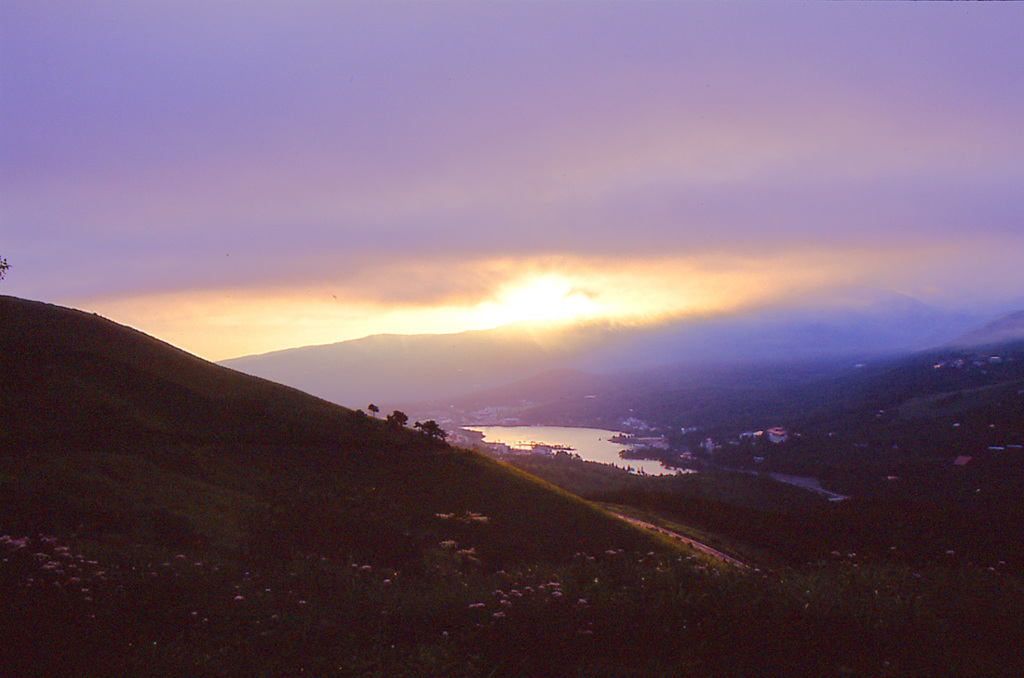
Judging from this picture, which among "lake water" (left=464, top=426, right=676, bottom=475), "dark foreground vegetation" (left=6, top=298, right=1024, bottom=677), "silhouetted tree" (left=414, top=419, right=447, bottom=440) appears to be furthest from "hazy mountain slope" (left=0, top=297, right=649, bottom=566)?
"lake water" (left=464, top=426, right=676, bottom=475)

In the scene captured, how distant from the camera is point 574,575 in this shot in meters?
11.3

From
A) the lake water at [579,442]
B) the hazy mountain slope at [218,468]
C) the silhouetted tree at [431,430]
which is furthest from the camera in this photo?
the lake water at [579,442]

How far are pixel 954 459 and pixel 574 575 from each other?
12314cm

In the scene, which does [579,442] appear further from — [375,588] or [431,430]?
[375,588]

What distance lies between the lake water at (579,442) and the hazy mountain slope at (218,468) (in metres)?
88.0

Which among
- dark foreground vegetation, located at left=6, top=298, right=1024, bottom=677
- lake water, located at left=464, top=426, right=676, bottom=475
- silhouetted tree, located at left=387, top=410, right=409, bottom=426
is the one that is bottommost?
lake water, located at left=464, top=426, right=676, bottom=475

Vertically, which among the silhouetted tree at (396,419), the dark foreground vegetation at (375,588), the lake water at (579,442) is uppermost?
the silhouetted tree at (396,419)

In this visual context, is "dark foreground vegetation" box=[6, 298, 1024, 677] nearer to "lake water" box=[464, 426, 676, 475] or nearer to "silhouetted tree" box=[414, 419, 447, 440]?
"silhouetted tree" box=[414, 419, 447, 440]

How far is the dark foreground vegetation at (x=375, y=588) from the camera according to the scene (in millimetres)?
8094

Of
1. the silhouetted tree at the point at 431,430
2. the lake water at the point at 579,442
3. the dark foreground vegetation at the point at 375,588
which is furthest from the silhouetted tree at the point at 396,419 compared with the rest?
the lake water at the point at 579,442

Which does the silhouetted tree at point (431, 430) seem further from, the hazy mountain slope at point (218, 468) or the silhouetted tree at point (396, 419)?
the silhouetted tree at point (396, 419)

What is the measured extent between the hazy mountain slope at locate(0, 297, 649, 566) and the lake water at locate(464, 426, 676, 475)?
8795 cm

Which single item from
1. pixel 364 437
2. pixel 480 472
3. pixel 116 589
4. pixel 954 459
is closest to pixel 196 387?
pixel 364 437

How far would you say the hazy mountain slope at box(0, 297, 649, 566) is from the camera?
1958 cm
